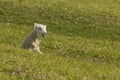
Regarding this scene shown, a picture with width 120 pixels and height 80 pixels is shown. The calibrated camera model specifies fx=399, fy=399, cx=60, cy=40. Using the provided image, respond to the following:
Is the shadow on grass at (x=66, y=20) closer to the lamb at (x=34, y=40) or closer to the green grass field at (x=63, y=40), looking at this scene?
the green grass field at (x=63, y=40)

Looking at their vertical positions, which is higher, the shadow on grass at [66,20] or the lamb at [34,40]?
the lamb at [34,40]

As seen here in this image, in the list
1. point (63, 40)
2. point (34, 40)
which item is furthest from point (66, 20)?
point (34, 40)

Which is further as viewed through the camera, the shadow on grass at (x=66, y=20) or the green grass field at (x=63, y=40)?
the shadow on grass at (x=66, y=20)

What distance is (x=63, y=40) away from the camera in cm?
3030

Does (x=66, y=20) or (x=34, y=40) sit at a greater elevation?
(x=34, y=40)

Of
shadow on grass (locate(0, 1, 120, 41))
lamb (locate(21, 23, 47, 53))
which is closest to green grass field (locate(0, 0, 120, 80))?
shadow on grass (locate(0, 1, 120, 41))

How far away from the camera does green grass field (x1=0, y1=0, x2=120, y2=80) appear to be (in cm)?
1454

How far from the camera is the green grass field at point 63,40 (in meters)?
14.5

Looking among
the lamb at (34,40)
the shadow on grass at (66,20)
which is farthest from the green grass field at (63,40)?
the lamb at (34,40)

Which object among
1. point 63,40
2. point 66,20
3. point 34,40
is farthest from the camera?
point 66,20

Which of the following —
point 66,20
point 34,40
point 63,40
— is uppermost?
point 34,40

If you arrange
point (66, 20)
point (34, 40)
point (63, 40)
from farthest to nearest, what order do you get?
point (66, 20), point (63, 40), point (34, 40)

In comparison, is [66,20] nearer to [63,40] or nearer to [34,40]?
[63,40]

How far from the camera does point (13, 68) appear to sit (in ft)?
45.0
